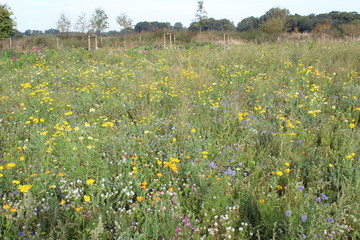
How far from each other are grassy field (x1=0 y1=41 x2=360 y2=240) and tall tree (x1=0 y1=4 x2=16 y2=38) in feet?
94.8

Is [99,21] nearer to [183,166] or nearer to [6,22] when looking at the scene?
[6,22]

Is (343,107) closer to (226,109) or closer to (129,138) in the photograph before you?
(226,109)

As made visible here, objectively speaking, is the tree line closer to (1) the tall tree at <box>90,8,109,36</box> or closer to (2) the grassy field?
(1) the tall tree at <box>90,8,109,36</box>

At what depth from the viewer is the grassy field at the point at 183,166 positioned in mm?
2422

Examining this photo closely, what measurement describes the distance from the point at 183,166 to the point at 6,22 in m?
33.7

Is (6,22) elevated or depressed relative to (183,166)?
elevated

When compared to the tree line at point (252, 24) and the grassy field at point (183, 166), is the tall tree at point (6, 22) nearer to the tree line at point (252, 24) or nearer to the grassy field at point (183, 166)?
the tree line at point (252, 24)

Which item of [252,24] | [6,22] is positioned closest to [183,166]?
[6,22]

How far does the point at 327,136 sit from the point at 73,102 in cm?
445

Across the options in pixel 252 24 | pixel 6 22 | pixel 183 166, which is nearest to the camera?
pixel 183 166

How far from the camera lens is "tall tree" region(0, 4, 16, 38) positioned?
2938 centimetres

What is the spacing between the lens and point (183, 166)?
3.27 metres

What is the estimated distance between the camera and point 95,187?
110 inches

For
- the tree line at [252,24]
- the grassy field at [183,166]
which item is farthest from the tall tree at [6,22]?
the grassy field at [183,166]
